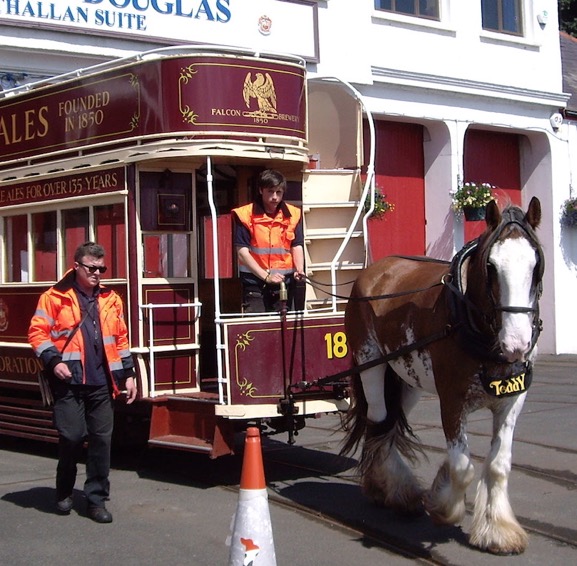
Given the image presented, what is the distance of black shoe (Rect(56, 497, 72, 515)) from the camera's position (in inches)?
252

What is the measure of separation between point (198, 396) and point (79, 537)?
1.80m

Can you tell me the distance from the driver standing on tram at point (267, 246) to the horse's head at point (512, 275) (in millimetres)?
2469

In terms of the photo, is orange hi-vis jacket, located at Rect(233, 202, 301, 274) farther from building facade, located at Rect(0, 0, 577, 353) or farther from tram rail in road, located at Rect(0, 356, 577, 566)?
building facade, located at Rect(0, 0, 577, 353)

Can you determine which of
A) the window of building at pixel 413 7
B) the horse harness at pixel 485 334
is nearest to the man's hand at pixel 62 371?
the horse harness at pixel 485 334

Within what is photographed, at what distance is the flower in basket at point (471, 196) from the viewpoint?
14.8 metres

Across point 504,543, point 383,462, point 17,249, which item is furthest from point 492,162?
point 504,543

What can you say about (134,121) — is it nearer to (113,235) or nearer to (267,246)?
(113,235)

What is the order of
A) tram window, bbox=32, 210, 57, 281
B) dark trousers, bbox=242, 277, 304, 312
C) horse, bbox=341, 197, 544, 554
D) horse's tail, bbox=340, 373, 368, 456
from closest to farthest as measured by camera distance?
horse, bbox=341, 197, 544, 554, horse's tail, bbox=340, 373, 368, 456, dark trousers, bbox=242, 277, 304, 312, tram window, bbox=32, 210, 57, 281

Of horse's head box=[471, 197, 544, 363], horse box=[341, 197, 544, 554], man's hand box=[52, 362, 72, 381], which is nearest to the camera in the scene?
horse's head box=[471, 197, 544, 363]

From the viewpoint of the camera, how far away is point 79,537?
5922 millimetres

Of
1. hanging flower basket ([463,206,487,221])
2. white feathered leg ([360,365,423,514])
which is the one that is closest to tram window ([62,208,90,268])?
white feathered leg ([360,365,423,514])

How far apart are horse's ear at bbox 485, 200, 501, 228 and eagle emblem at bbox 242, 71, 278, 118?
9.04ft

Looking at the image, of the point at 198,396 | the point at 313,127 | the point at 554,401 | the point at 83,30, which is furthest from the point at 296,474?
the point at 83,30

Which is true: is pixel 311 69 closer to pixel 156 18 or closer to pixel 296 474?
pixel 156 18
